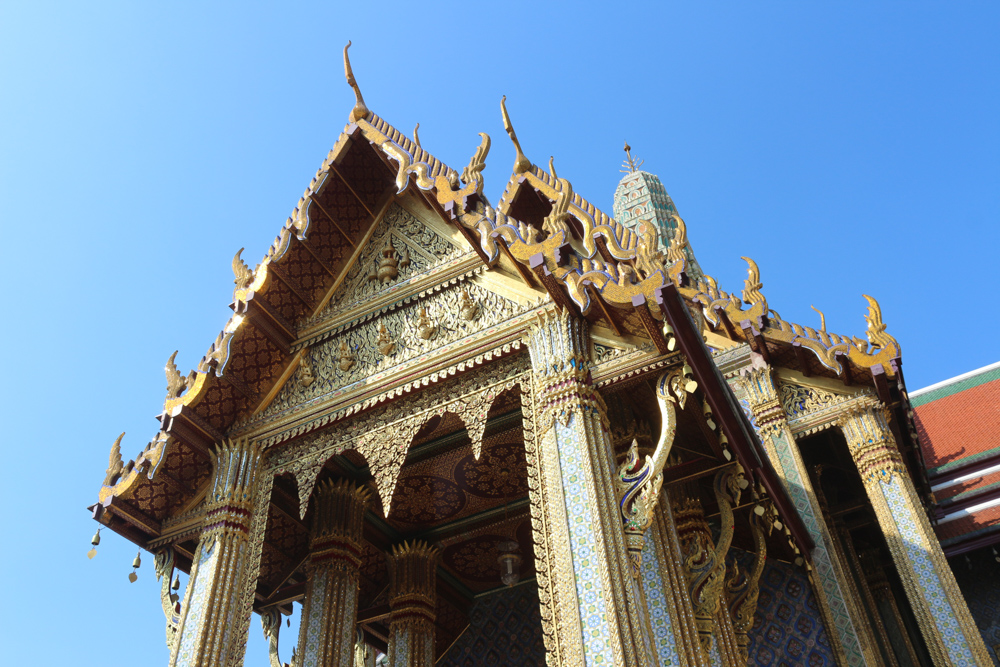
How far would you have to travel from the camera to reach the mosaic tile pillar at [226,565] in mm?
6301

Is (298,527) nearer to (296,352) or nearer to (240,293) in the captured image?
(296,352)

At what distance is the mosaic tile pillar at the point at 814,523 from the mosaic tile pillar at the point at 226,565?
485 cm

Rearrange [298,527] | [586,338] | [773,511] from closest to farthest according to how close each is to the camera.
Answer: [586,338] < [773,511] < [298,527]

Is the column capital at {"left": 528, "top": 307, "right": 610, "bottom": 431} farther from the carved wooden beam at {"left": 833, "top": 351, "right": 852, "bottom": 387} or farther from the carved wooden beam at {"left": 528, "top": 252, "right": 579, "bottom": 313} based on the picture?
the carved wooden beam at {"left": 833, "top": 351, "right": 852, "bottom": 387}

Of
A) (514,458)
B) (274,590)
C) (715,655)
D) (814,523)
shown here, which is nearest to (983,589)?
(814,523)

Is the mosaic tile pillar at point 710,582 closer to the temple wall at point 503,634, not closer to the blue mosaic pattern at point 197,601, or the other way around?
the temple wall at point 503,634

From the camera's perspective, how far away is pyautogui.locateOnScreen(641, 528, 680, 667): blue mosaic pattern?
16.8 ft

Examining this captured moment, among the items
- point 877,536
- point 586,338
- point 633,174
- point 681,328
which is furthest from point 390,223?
point 633,174

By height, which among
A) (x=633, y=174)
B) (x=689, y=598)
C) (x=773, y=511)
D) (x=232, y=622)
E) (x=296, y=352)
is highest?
(x=633, y=174)

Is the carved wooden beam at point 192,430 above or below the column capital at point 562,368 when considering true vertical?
above

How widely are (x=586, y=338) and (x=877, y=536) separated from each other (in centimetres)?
551

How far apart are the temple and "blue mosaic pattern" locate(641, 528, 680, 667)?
0.5 inches

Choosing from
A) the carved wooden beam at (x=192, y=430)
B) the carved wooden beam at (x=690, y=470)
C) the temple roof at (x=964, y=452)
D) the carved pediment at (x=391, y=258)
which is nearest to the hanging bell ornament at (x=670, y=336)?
the carved wooden beam at (x=690, y=470)

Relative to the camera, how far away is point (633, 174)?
1482cm
